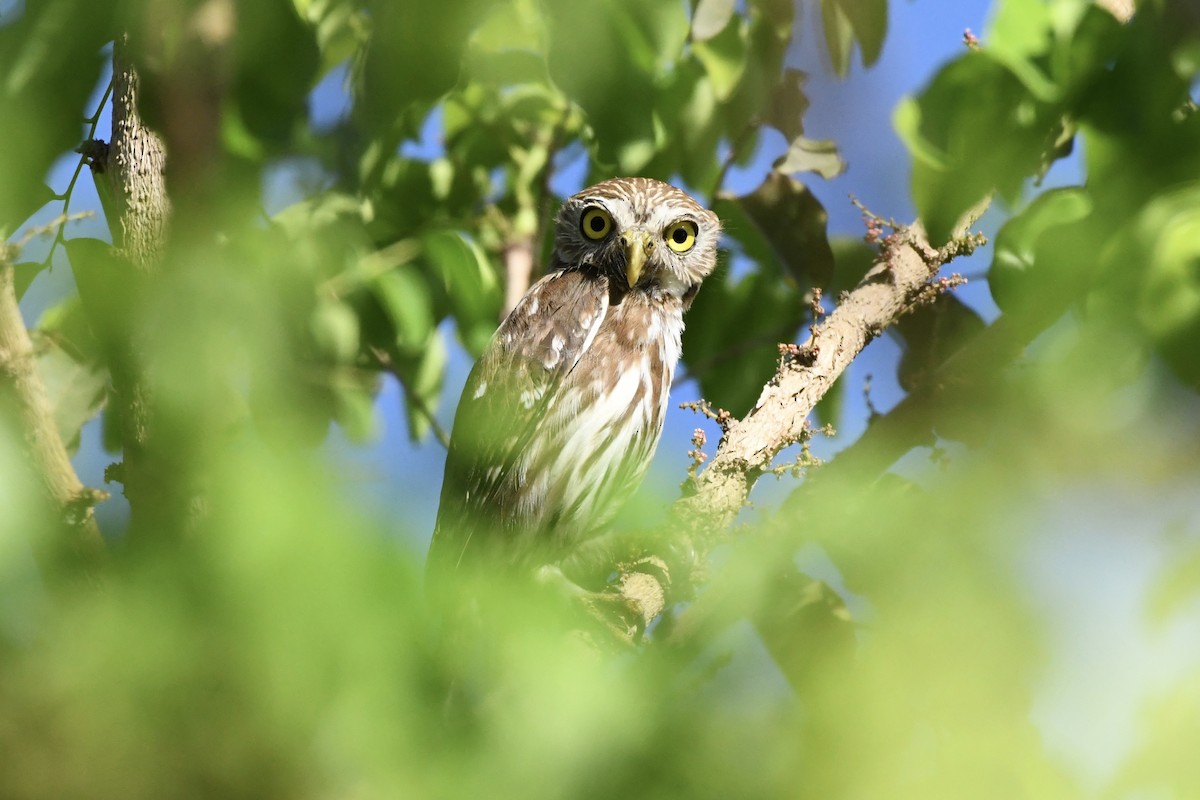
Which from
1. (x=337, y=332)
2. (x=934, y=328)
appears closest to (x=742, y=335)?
(x=934, y=328)

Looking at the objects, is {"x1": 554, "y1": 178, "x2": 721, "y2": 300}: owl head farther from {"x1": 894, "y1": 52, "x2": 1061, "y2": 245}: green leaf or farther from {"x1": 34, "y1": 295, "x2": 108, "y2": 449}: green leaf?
{"x1": 34, "y1": 295, "x2": 108, "y2": 449}: green leaf

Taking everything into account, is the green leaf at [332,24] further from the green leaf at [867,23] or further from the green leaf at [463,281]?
the green leaf at [463,281]

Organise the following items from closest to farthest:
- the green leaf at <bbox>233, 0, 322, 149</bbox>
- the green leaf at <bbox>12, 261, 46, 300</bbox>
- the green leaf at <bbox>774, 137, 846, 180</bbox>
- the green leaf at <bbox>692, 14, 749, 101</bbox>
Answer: the green leaf at <bbox>12, 261, 46, 300</bbox> < the green leaf at <bbox>233, 0, 322, 149</bbox> < the green leaf at <bbox>774, 137, 846, 180</bbox> < the green leaf at <bbox>692, 14, 749, 101</bbox>

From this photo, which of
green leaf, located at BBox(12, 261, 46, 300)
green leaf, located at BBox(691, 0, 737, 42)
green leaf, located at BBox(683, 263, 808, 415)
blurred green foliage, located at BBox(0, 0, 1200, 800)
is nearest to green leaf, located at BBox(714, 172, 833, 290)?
green leaf, located at BBox(683, 263, 808, 415)

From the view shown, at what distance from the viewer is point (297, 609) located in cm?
49

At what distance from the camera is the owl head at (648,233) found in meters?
3.32

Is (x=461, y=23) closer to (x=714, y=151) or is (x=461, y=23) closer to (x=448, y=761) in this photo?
(x=448, y=761)

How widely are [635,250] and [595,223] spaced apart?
10.2 inches

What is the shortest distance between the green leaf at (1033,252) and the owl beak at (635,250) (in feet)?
6.65

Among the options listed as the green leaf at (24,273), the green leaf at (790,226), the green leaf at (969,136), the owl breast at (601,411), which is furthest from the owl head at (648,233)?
the green leaf at (24,273)

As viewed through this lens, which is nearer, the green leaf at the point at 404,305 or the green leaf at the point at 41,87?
the green leaf at the point at 41,87

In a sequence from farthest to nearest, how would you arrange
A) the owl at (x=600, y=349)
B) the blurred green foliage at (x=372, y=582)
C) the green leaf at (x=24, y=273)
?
the owl at (x=600, y=349) < the green leaf at (x=24, y=273) < the blurred green foliage at (x=372, y=582)

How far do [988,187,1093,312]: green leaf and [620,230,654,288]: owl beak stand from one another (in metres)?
2.03

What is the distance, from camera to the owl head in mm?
3324
